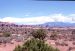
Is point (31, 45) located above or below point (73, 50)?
above

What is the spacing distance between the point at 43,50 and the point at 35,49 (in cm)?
82

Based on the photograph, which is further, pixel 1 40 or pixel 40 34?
pixel 1 40

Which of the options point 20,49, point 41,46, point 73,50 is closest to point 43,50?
point 41,46

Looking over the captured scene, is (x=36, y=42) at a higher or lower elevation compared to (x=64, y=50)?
higher

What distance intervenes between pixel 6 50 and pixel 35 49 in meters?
11.0

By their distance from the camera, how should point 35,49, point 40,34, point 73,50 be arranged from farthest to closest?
point 40,34, point 73,50, point 35,49

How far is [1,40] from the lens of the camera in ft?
135

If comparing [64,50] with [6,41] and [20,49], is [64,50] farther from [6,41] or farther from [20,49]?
[6,41]

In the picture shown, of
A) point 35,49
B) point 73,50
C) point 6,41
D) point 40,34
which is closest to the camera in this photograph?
point 35,49

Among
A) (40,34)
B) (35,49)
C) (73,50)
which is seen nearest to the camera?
(35,49)

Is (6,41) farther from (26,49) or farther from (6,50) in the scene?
(26,49)

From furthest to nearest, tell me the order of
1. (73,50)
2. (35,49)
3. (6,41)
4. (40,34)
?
1. (6,41)
2. (40,34)
3. (73,50)
4. (35,49)

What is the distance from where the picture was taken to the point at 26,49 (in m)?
19.1

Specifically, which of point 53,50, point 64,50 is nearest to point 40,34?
point 64,50
